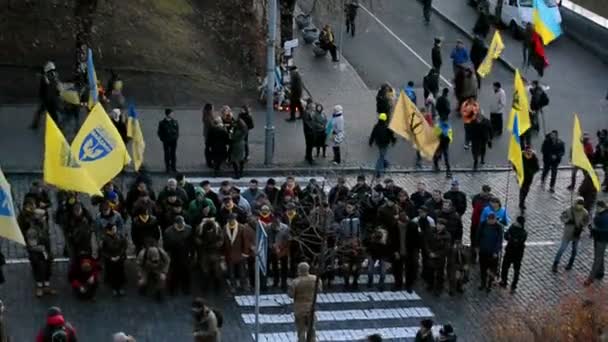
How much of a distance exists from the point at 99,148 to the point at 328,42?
577 inches

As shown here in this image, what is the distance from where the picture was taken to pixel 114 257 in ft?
59.5

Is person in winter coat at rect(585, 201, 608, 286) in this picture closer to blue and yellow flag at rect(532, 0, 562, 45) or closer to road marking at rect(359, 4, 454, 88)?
blue and yellow flag at rect(532, 0, 562, 45)

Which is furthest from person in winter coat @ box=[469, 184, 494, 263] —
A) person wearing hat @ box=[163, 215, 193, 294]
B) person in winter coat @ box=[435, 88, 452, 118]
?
person in winter coat @ box=[435, 88, 452, 118]

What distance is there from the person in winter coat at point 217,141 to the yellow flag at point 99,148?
5.14m

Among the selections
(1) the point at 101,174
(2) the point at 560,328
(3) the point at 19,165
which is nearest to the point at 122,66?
(3) the point at 19,165

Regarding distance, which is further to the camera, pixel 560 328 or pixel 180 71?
pixel 180 71

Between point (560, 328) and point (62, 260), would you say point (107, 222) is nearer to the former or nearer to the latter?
point (62, 260)

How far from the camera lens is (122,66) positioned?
29.2 metres

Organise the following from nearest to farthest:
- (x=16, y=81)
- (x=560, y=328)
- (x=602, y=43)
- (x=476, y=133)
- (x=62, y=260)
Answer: (x=560, y=328) < (x=62, y=260) < (x=476, y=133) < (x=16, y=81) < (x=602, y=43)

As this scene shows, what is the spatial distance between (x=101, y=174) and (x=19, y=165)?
569 centimetres

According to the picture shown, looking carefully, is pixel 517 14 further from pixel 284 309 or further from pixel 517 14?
pixel 284 309

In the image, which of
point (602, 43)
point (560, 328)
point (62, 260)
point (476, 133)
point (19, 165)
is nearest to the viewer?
point (560, 328)

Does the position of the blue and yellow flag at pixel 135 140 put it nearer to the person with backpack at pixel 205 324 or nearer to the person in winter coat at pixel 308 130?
the person in winter coat at pixel 308 130

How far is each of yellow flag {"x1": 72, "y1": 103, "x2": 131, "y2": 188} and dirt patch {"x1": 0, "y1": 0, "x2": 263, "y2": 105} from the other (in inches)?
358
